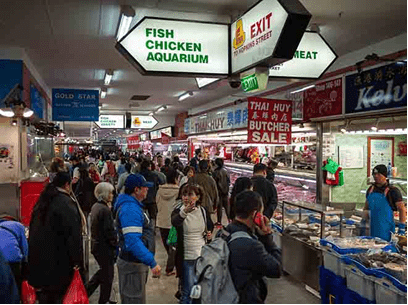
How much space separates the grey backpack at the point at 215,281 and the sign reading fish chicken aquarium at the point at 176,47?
2160 millimetres

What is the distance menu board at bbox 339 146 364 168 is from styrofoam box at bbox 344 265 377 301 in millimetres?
3904

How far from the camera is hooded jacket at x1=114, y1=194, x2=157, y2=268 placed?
348 centimetres

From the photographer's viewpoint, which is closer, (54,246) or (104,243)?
(54,246)

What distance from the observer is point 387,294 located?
11.9 ft

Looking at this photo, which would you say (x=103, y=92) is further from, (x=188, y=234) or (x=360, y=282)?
(x=360, y=282)

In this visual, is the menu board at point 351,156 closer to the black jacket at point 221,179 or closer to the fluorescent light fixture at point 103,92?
the black jacket at point 221,179

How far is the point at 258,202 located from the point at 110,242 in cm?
207

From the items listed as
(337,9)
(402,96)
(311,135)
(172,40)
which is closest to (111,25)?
(172,40)

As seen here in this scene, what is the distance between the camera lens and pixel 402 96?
5.26m

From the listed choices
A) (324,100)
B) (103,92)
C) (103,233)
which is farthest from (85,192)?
(103,92)

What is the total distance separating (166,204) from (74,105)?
6.09 meters

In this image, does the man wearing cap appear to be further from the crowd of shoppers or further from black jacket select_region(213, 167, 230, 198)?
black jacket select_region(213, 167, 230, 198)

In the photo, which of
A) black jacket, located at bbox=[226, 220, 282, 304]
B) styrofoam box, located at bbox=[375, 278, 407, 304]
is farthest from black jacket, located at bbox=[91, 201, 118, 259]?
styrofoam box, located at bbox=[375, 278, 407, 304]

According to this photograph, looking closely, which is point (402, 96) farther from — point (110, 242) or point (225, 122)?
point (225, 122)
